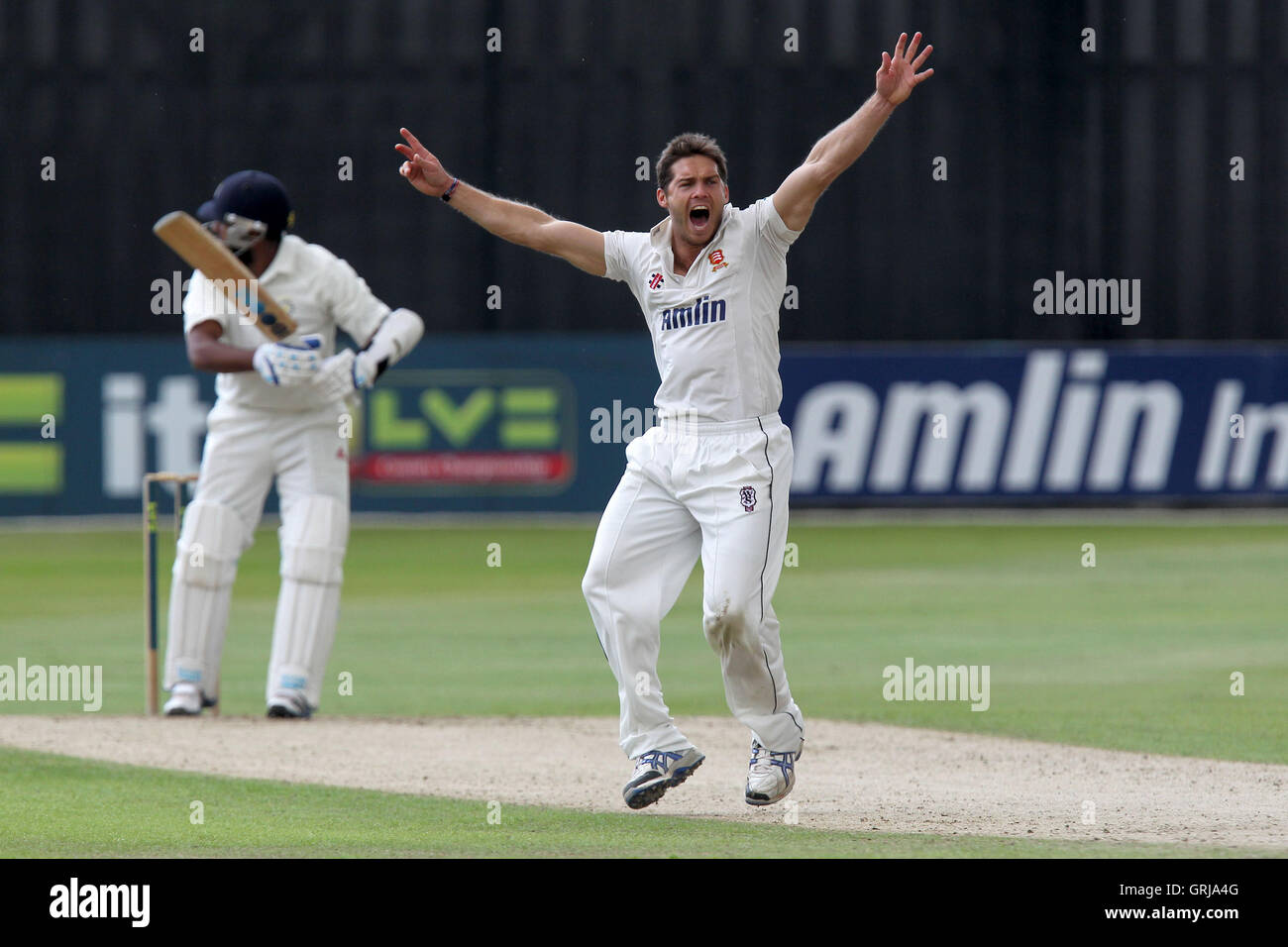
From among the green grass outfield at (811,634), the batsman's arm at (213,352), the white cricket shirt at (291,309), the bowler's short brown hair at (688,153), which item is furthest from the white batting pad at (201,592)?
the bowler's short brown hair at (688,153)

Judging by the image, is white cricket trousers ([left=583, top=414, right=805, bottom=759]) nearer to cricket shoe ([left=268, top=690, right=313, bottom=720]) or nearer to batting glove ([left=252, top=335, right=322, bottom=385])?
batting glove ([left=252, top=335, right=322, bottom=385])

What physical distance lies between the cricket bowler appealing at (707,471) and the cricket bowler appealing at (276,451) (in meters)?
3.09

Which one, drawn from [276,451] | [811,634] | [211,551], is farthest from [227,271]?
[811,634]

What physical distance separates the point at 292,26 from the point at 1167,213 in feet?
→ 35.3

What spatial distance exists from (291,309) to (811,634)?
499cm

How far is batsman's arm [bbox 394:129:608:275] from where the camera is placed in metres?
7.48

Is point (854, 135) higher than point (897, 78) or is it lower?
lower

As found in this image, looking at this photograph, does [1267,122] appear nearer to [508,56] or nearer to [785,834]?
[508,56]

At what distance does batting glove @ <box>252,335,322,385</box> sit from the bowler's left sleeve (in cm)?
334

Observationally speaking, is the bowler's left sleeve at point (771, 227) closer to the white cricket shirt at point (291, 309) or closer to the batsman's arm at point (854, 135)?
the batsman's arm at point (854, 135)

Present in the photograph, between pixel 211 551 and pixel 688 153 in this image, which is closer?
pixel 688 153

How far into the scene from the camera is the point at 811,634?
13.7 m

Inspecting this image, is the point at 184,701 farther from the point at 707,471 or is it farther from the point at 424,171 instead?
the point at 707,471

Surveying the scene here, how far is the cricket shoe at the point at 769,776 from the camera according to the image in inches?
291
